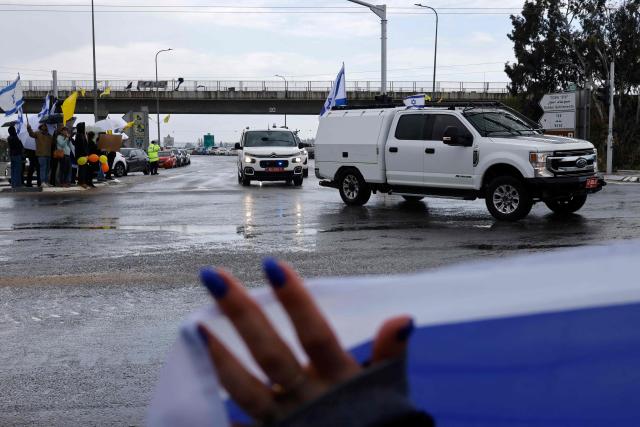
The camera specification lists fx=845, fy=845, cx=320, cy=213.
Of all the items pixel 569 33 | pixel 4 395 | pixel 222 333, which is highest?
pixel 569 33

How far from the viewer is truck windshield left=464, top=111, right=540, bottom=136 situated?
595 inches

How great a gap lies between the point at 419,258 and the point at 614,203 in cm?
928

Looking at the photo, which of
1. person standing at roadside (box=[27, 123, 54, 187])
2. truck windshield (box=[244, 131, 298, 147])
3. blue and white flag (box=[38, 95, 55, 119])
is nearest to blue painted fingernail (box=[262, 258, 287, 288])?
person standing at roadside (box=[27, 123, 54, 187])

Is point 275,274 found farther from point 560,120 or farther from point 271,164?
point 560,120

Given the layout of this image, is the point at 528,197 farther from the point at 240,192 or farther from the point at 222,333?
the point at 222,333

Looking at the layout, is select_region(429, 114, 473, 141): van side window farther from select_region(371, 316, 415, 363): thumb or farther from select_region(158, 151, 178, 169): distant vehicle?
select_region(158, 151, 178, 169): distant vehicle

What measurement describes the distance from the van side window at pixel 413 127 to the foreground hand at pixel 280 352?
48.8 ft

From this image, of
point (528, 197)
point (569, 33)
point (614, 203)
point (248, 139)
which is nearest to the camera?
point (528, 197)

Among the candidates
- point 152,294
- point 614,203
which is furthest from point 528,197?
point 152,294

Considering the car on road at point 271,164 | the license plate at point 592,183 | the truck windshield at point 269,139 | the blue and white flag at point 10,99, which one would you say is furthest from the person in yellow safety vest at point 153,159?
the license plate at point 592,183

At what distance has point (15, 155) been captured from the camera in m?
24.7

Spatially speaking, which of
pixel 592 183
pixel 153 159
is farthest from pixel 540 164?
pixel 153 159

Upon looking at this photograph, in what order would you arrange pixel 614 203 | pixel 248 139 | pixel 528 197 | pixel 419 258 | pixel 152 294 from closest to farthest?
pixel 152 294, pixel 419 258, pixel 528 197, pixel 614 203, pixel 248 139

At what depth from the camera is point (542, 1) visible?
5612 centimetres
